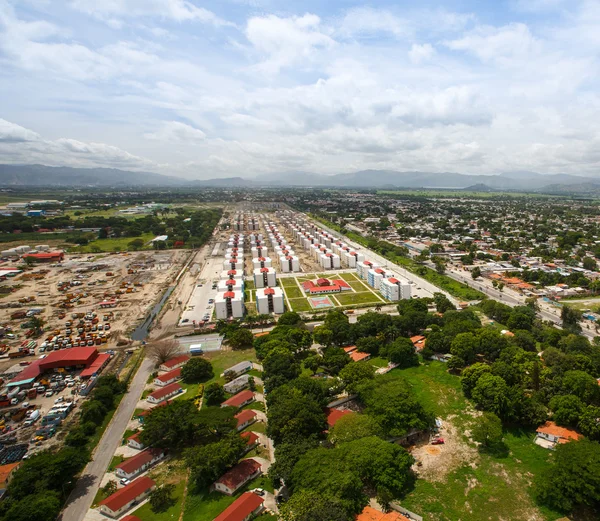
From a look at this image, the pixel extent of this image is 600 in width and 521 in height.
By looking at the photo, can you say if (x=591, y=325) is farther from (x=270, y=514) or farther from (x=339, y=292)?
(x=270, y=514)

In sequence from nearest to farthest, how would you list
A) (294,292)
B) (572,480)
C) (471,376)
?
(572,480), (471,376), (294,292)

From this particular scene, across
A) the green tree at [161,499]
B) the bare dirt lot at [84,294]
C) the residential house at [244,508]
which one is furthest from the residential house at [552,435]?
the bare dirt lot at [84,294]

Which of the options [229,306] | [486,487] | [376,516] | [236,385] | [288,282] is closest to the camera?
[376,516]

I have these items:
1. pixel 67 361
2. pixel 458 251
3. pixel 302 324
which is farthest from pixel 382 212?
pixel 67 361

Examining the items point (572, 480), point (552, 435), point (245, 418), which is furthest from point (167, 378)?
point (552, 435)

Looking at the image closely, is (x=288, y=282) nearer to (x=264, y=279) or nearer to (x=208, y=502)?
(x=264, y=279)

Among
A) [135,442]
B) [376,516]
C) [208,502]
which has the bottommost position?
[208,502]

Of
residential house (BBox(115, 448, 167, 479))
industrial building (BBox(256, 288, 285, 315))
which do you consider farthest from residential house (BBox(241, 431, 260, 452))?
industrial building (BBox(256, 288, 285, 315))
